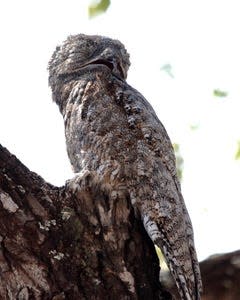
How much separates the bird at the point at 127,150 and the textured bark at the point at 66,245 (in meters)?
0.12

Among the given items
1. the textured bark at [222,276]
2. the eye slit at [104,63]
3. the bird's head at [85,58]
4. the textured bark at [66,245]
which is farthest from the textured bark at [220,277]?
the eye slit at [104,63]

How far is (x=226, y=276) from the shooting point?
2072mm

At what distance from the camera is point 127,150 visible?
2.47 meters

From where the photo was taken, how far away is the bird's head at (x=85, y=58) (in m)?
3.18

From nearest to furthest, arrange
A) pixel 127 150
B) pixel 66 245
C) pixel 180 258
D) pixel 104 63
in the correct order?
pixel 66 245 < pixel 180 258 < pixel 127 150 < pixel 104 63

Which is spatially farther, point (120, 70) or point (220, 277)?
point (120, 70)

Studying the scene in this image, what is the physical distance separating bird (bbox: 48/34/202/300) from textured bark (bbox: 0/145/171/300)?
12 centimetres

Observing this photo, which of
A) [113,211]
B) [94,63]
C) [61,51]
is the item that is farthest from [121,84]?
[113,211]

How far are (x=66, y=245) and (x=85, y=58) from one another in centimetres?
172

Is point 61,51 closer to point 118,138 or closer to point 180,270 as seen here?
point 118,138

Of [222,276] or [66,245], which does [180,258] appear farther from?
[66,245]

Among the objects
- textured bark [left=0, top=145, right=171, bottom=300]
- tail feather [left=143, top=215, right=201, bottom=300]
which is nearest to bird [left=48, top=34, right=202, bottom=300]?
tail feather [left=143, top=215, right=201, bottom=300]

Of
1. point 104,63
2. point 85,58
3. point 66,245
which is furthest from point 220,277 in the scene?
point 85,58

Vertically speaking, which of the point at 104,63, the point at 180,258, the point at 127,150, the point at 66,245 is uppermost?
the point at 104,63
